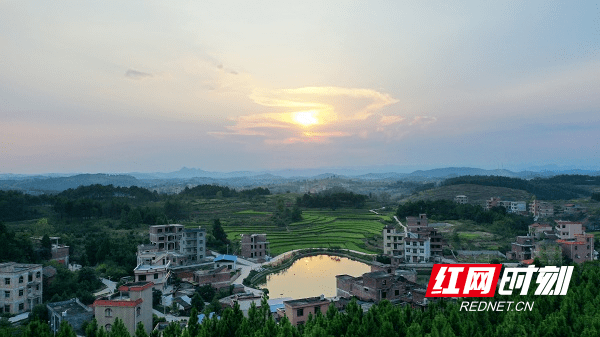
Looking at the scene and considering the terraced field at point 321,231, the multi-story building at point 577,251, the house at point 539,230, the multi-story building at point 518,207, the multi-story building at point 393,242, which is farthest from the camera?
the multi-story building at point 518,207

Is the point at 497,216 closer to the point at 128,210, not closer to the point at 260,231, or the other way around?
the point at 260,231

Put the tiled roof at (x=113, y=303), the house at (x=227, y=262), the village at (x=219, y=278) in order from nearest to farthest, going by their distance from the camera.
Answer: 1. the tiled roof at (x=113, y=303)
2. the village at (x=219, y=278)
3. the house at (x=227, y=262)

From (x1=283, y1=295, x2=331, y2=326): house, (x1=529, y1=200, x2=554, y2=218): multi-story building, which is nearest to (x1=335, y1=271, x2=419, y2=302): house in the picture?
(x1=283, y1=295, x2=331, y2=326): house

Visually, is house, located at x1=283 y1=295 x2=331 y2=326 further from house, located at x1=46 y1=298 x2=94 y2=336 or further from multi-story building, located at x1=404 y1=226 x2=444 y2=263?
multi-story building, located at x1=404 y1=226 x2=444 y2=263

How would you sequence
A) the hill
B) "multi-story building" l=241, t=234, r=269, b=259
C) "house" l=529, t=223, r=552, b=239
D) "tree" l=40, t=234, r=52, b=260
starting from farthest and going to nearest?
the hill < "house" l=529, t=223, r=552, b=239 < "multi-story building" l=241, t=234, r=269, b=259 < "tree" l=40, t=234, r=52, b=260

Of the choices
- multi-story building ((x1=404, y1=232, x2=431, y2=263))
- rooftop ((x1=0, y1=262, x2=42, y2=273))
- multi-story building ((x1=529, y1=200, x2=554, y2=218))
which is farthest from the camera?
multi-story building ((x1=529, y1=200, x2=554, y2=218))

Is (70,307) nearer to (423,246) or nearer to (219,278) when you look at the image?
(219,278)

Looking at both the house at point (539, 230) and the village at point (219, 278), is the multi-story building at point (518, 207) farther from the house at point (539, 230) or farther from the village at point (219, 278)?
the village at point (219, 278)

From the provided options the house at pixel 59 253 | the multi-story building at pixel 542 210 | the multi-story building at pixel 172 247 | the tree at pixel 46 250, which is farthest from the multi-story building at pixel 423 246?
the multi-story building at pixel 542 210
